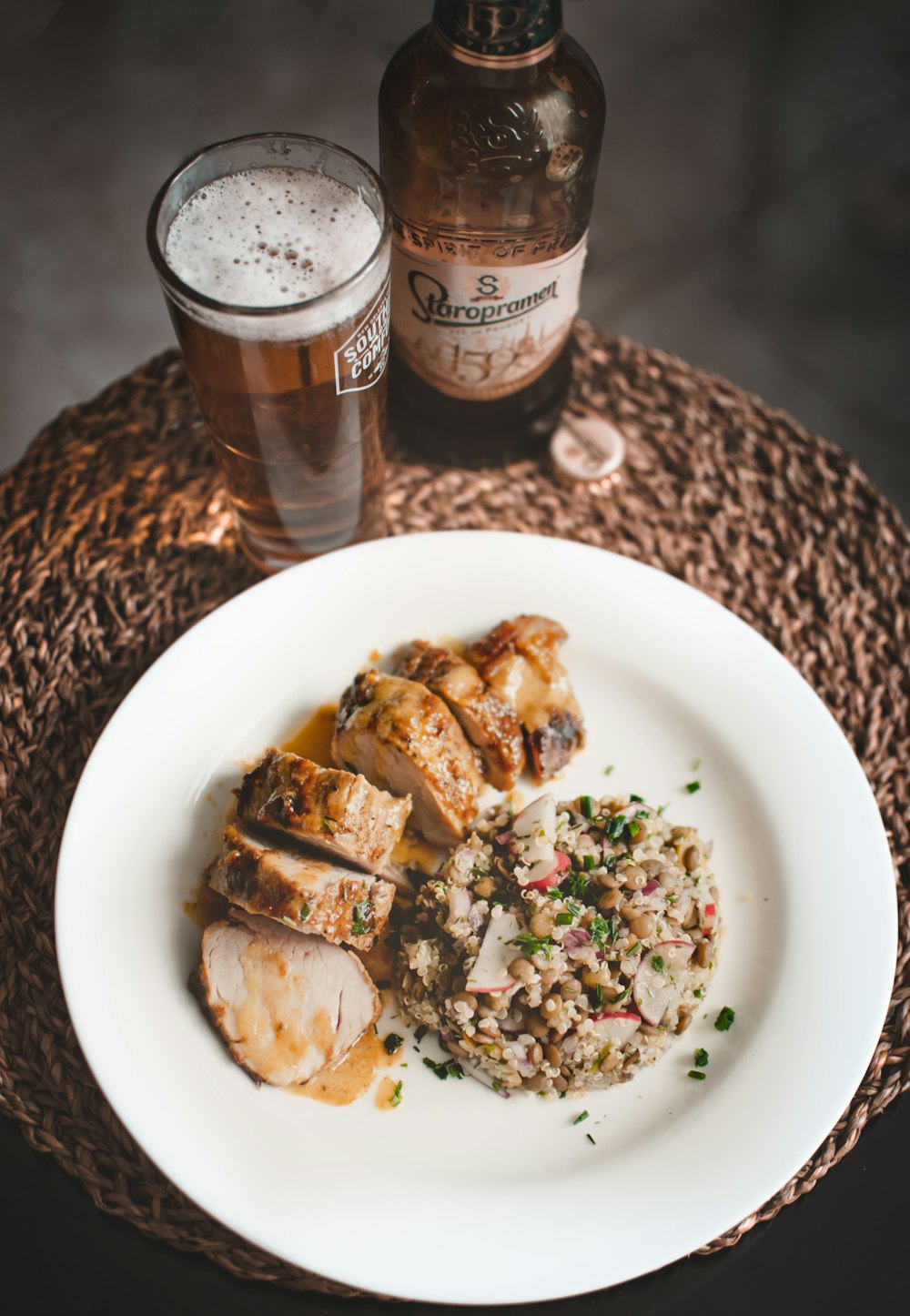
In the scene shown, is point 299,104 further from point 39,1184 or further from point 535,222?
point 39,1184

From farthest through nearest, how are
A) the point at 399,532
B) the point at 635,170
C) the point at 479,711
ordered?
the point at 635,170 → the point at 399,532 → the point at 479,711

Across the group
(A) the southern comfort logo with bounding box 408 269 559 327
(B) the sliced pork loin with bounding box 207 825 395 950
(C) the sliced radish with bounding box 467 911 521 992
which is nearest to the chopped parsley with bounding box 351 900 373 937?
(B) the sliced pork loin with bounding box 207 825 395 950

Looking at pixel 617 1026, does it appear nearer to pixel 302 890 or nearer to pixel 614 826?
pixel 614 826

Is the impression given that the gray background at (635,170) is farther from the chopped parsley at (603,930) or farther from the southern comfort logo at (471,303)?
the chopped parsley at (603,930)

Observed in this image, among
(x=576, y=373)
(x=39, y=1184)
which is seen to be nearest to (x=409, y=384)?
(x=576, y=373)

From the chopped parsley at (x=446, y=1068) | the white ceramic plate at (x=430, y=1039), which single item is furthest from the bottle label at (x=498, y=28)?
the chopped parsley at (x=446, y=1068)

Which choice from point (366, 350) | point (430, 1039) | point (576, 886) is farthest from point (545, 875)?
point (366, 350)
